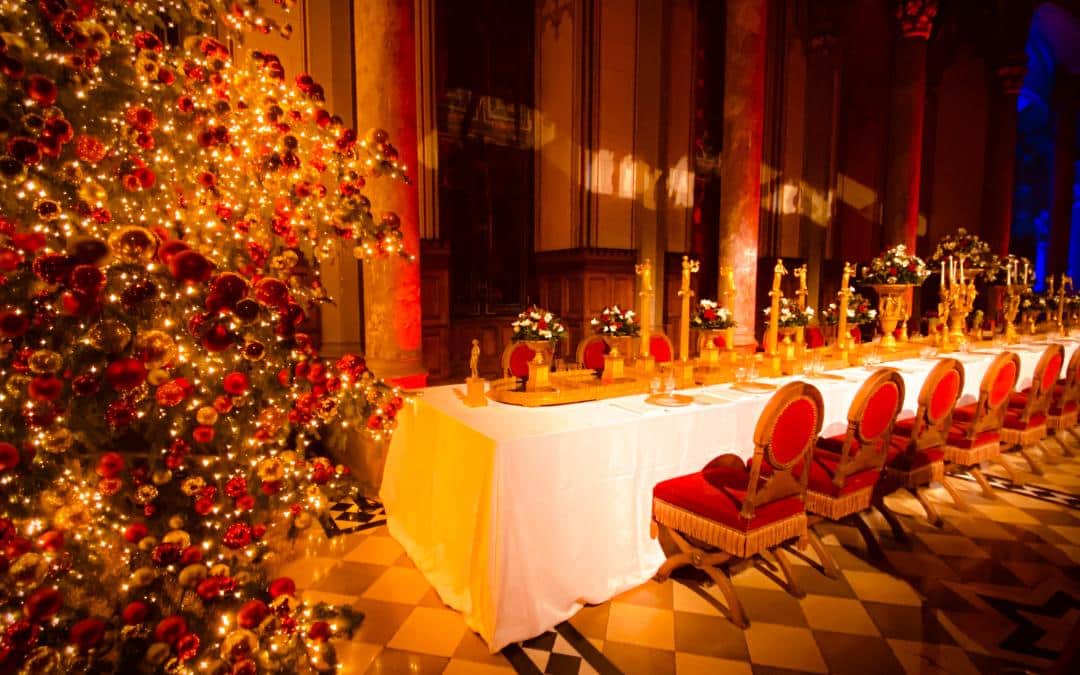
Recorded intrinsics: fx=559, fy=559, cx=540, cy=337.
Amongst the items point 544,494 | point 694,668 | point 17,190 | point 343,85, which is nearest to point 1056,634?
point 694,668

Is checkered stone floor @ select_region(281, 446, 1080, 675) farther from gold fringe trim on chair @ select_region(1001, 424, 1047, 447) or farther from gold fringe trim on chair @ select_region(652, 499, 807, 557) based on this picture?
gold fringe trim on chair @ select_region(1001, 424, 1047, 447)

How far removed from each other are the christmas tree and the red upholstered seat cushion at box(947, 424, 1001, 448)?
3839mm

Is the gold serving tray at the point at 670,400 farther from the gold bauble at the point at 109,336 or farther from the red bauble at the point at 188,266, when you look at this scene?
the gold bauble at the point at 109,336

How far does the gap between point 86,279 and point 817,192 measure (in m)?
11.2

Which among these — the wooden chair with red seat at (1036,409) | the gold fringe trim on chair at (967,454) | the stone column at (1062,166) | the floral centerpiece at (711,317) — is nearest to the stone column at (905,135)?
the wooden chair with red seat at (1036,409)

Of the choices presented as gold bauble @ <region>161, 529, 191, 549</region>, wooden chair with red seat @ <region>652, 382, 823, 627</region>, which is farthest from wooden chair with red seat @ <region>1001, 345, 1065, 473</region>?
gold bauble @ <region>161, 529, 191, 549</region>

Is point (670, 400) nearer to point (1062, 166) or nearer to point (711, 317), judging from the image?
point (711, 317)

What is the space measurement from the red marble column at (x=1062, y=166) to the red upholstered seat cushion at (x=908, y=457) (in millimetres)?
15934

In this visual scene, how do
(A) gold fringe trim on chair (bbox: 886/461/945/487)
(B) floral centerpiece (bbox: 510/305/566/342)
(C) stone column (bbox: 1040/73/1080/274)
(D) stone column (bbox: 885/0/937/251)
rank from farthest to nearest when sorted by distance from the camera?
(C) stone column (bbox: 1040/73/1080/274), (D) stone column (bbox: 885/0/937/251), (A) gold fringe trim on chair (bbox: 886/461/945/487), (B) floral centerpiece (bbox: 510/305/566/342)

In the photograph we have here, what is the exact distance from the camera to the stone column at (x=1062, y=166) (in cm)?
1439

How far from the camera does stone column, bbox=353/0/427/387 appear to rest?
164 inches

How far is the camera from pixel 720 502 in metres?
2.55

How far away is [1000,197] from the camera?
12094 millimetres

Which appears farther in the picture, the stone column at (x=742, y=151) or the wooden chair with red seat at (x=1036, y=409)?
the stone column at (x=742, y=151)
